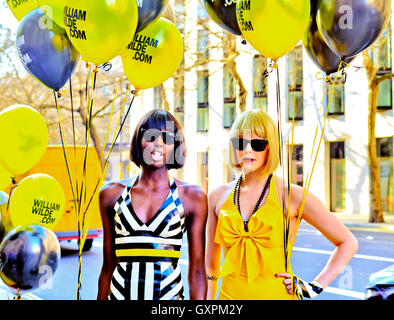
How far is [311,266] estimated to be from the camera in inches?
350

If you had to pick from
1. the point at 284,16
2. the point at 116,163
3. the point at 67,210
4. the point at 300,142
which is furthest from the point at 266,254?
the point at 116,163

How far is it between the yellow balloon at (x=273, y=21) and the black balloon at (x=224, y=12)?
0.76 feet

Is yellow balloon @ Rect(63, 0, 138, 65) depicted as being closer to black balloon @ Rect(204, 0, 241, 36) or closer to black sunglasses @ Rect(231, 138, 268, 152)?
black balloon @ Rect(204, 0, 241, 36)

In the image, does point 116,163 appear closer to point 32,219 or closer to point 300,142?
point 300,142

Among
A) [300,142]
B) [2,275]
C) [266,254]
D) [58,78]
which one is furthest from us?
[300,142]

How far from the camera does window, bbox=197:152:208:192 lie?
22.6m

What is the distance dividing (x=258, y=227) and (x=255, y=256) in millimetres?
142

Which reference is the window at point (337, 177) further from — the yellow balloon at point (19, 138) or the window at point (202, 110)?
the yellow balloon at point (19, 138)

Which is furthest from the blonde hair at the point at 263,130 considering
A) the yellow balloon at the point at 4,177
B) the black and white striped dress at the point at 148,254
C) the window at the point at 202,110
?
the window at the point at 202,110

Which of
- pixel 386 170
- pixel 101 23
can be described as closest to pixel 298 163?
pixel 386 170

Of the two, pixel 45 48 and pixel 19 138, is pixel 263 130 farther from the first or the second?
pixel 19 138

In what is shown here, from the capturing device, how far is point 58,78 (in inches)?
117

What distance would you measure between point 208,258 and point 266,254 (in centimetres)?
37

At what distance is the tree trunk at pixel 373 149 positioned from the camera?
1403 centimetres
